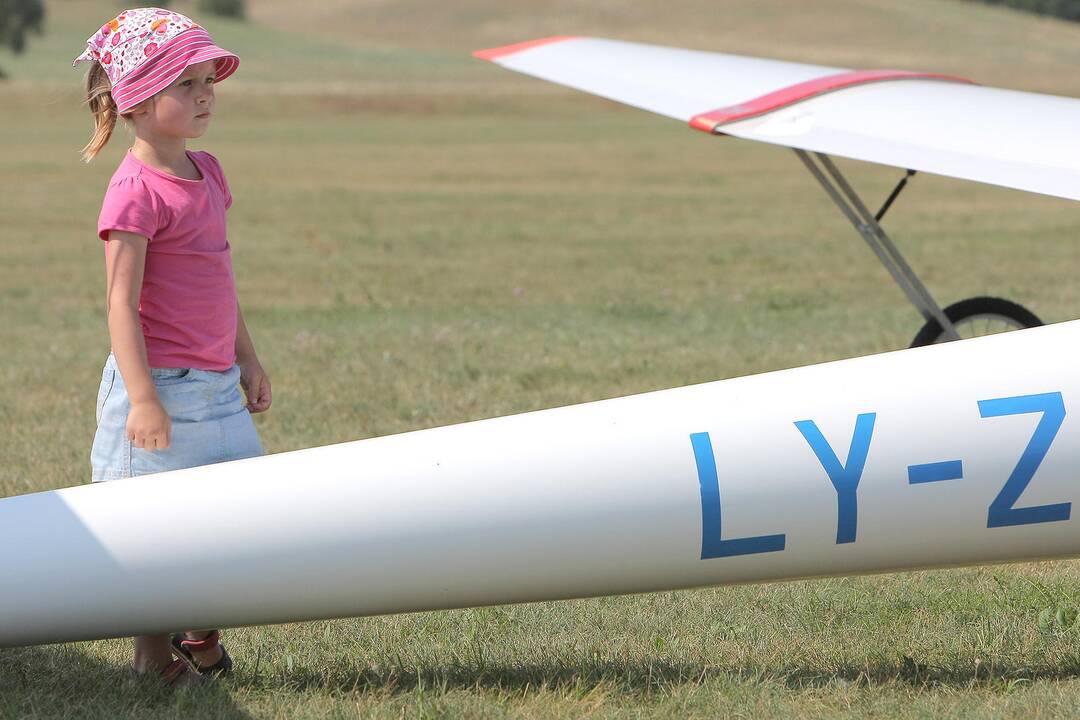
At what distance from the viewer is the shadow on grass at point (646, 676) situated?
3.55 meters

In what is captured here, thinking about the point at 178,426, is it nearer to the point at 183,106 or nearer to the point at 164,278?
the point at 164,278

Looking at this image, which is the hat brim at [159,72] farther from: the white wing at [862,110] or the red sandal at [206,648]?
the white wing at [862,110]

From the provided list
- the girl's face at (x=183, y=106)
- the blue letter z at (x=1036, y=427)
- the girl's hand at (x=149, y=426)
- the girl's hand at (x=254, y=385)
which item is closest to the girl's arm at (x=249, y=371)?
the girl's hand at (x=254, y=385)

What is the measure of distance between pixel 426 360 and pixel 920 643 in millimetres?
A: 4780

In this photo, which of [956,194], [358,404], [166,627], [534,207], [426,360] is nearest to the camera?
[166,627]

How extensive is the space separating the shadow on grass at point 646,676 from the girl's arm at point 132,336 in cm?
78

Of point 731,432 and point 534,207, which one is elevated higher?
point 731,432

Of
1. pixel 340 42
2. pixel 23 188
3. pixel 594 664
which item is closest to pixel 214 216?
pixel 594 664

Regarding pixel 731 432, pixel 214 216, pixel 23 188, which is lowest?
pixel 23 188

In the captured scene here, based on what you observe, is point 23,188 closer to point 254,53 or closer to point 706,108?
point 706,108

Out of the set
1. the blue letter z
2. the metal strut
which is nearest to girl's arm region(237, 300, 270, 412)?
the blue letter z

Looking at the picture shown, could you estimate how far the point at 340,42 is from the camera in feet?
275

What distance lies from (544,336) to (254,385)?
5.09 m

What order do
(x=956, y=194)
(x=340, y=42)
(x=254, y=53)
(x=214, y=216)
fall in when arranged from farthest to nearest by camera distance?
(x=340, y=42)
(x=254, y=53)
(x=956, y=194)
(x=214, y=216)
